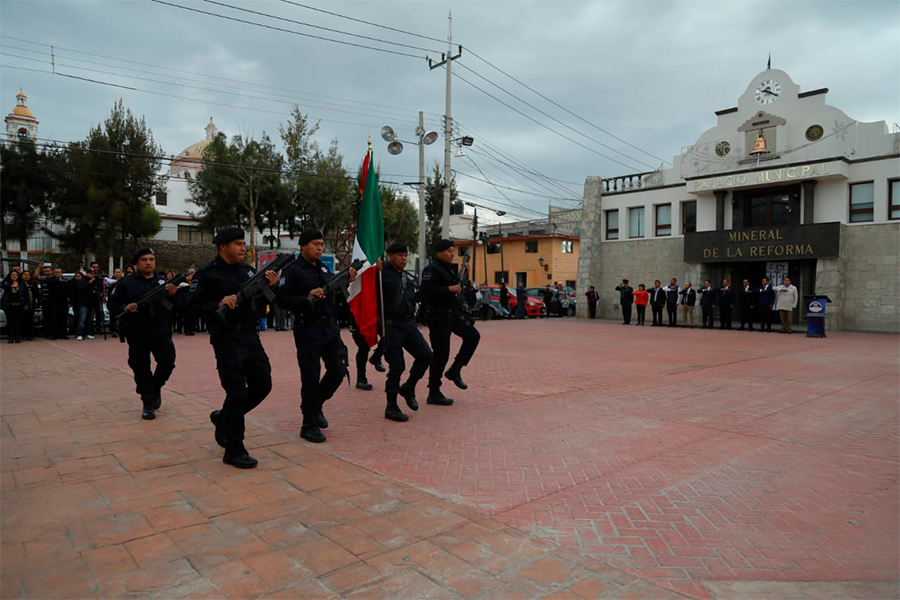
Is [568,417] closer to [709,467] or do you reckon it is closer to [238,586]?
[709,467]

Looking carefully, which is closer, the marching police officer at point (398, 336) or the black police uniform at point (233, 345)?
the black police uniform at point (233, 345)

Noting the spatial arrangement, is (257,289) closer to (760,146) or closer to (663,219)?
(760,146)

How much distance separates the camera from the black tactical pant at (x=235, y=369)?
4.64 m

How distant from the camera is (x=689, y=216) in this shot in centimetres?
2641

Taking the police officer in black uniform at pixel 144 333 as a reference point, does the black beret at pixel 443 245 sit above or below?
above

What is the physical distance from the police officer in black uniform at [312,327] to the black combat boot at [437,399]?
1.82m

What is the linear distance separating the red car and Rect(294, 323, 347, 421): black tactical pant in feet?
72.8

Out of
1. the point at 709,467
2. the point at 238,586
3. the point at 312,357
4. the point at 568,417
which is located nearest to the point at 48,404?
the point at 312,357

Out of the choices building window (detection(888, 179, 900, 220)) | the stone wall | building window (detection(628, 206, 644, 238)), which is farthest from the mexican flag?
building window (detection(628, 206, 644, 238))

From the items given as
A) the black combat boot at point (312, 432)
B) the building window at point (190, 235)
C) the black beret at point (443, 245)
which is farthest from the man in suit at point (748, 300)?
the building window at point (190, 235)

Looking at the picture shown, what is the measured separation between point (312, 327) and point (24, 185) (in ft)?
115

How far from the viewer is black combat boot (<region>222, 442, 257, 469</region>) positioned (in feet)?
14.9

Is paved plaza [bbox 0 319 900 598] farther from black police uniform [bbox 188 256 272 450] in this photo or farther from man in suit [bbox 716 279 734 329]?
man in suit [bbox 716 279 734 329]

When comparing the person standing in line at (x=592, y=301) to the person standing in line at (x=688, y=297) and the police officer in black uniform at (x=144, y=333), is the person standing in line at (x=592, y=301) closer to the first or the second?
the person standing in line at (x=688, y=297)
